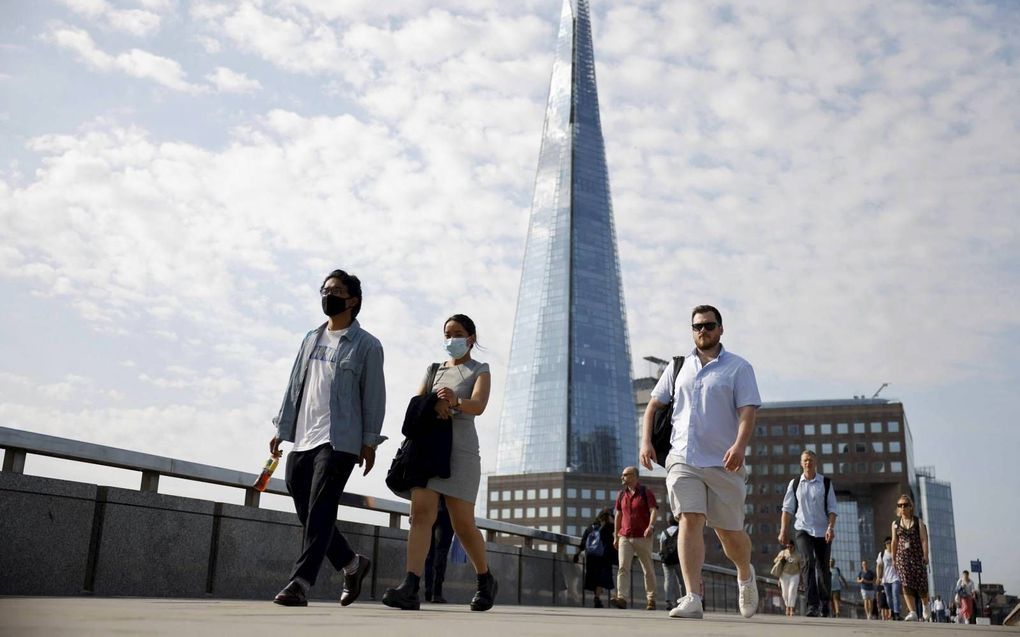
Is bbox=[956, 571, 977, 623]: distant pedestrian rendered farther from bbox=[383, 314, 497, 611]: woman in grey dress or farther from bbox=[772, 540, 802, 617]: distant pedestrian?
bbox=[383, 314, 497, 611]: woman in grey dress

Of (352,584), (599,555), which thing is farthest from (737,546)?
(599,555)

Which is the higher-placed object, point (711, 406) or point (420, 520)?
point (711, 406)

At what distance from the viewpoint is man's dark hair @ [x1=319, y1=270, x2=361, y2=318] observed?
6777 mm

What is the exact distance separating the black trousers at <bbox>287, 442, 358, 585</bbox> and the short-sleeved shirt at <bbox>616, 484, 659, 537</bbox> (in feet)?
23.8

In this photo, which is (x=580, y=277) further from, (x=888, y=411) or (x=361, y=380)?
(x=361, y=380)

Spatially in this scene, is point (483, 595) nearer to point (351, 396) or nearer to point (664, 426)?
point (351, 396)

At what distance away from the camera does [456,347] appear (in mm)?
6805

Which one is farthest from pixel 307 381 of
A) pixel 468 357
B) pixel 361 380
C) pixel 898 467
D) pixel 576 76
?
pixel 576 76

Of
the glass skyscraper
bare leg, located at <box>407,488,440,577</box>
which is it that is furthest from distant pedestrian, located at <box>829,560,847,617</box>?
the glass skyscraper

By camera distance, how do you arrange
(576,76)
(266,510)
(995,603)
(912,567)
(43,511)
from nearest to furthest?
1. (43,511)
2. (266,510)
3. (912,567)
4. (995,603)
5. (576,76)

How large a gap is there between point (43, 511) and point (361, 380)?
219 cm

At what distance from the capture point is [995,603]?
85812 mm

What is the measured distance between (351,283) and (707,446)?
9.15 ft

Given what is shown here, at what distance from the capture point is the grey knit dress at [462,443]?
6.51m
